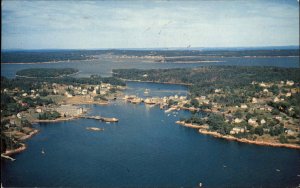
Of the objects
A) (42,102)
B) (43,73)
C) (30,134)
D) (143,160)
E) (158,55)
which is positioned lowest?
(143,160)

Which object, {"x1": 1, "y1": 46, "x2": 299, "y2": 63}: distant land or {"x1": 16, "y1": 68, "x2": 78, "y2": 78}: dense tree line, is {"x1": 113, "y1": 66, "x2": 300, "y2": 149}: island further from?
{"x1": 1, "y1": 46, "x2": 299, "y2": 63}: distant land

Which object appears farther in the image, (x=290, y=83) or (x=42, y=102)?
(x=290, y=83)

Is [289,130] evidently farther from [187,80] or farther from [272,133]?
[187,80]

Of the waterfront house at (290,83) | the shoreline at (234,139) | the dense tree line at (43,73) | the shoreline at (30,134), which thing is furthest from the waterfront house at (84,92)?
the waterfront house at (290,83)

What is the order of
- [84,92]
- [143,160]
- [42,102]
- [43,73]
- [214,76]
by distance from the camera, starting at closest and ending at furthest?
[143,160], [42,102], [84,92], [214,76], [43,73]

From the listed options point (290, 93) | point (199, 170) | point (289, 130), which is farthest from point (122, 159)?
point (290, 93)

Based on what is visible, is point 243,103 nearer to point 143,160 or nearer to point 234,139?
point 234,139

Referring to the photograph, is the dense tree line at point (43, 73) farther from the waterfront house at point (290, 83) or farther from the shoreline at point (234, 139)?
the shoreline at point (234, 139)

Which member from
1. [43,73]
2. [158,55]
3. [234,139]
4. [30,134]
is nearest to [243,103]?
[234,139]
